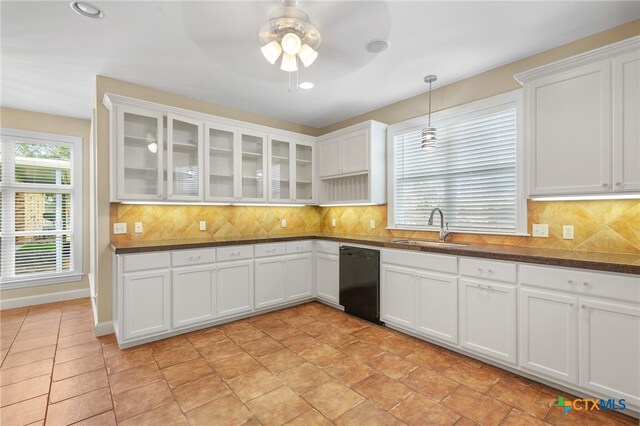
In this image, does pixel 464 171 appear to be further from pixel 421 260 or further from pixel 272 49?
pixel 272 49

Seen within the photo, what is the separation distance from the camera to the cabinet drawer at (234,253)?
3342 millimetres

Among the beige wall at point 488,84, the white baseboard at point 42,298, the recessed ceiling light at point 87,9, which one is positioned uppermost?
the recessed ceiling light at point 87,9

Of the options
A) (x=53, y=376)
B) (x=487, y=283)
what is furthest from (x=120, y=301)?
(x=487, y=283)

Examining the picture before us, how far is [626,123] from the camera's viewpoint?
80.1 inches

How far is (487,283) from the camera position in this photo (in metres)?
2.43

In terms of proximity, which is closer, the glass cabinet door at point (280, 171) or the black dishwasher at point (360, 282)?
the black dishwasher at point (360, 282)

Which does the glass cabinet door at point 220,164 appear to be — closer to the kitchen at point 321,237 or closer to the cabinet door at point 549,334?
the kitchen at point 321,237

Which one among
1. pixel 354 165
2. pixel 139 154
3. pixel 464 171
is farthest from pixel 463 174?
pixel 139 154

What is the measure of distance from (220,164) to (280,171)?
0.88 meters

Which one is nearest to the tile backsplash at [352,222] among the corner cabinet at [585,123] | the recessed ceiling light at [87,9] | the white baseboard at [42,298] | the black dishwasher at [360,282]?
the corner cabinet at [585,123]

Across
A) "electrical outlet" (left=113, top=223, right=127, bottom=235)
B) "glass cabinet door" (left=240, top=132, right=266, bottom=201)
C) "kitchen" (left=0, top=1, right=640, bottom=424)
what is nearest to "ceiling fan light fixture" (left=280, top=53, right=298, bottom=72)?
"kitchen" (left=0, top=1, right=640, bottom=424)

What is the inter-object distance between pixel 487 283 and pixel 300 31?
2.37 meters

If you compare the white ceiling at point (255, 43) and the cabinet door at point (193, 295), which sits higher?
the white ceiling at point (255, 43)

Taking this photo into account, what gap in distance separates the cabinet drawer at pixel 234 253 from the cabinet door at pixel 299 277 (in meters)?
0.59
